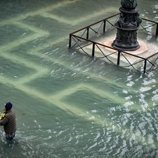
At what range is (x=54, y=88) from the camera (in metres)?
20.1

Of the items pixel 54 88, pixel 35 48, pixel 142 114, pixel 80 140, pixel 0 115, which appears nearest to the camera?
pixel 0 115

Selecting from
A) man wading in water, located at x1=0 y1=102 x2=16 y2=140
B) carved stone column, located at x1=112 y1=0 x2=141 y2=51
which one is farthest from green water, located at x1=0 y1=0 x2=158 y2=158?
carved stone column, located at x1=112 y1=0 x2=141 y2=51

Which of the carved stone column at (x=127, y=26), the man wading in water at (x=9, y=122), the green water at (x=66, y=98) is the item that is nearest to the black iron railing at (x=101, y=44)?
the green water at (x=66, y=98)

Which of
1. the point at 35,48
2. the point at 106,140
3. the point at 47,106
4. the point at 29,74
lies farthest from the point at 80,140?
the point at 35,48

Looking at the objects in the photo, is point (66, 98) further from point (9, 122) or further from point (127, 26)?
point (127, 26)

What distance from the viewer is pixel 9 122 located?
52.3ft

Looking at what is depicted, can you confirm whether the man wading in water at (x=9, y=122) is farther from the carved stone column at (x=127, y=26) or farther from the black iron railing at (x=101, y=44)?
the carved stone column at (x=127, y=26)

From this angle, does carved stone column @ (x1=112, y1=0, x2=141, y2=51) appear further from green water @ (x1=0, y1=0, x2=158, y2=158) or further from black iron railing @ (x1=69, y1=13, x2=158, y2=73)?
green water @ (x1=0, y1=0, x2=158, y2=158)

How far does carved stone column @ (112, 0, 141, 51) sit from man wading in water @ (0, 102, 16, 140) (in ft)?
A: 28.5

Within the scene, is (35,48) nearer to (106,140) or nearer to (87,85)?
(87,85)

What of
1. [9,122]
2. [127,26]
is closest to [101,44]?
[127,26]

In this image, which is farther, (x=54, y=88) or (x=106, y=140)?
(x=54, y=88)

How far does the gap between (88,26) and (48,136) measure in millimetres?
8397

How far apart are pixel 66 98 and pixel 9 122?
400 cm
